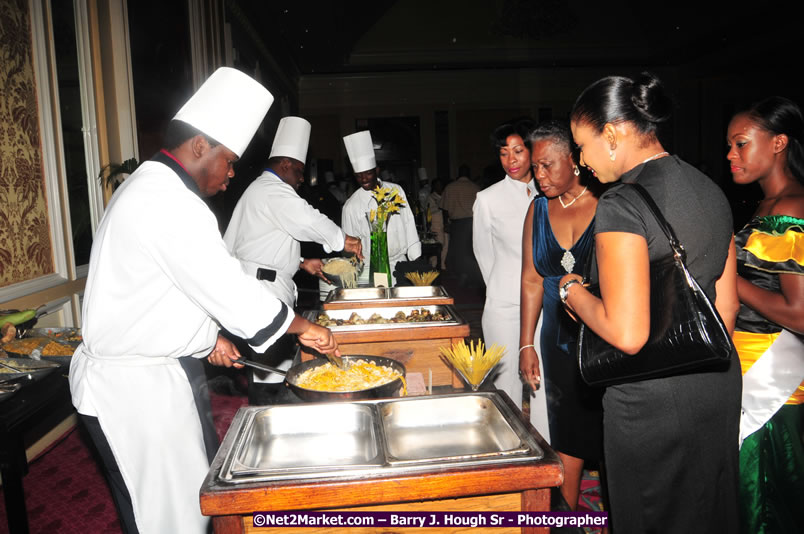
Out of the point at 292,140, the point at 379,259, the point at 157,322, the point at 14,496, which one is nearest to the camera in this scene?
the point at 157,322

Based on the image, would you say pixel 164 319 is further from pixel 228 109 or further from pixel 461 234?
pixel 461 234

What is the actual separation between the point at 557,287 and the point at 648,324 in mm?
889

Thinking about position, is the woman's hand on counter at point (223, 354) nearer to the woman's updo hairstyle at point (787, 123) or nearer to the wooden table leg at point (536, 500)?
the wooden table leg at point (536, 500)

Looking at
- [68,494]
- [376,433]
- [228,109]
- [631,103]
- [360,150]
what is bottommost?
[68,494]

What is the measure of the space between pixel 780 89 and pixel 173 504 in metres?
12.4

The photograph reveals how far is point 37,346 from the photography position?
6.32 ft

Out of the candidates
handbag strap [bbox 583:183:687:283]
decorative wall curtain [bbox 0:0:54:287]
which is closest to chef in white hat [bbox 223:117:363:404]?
decorative wall curtain [bbox 0:0:54:287]

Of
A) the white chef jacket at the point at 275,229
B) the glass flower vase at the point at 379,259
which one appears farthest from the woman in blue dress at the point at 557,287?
the white chef jacket at the point at 275,229

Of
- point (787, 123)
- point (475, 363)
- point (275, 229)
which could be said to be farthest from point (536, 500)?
point (275, 229)

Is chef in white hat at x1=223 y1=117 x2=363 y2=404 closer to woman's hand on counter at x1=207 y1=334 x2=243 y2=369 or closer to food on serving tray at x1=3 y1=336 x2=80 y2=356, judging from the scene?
food on serving tray at x1=3 y1=336 x2=80 y2=356

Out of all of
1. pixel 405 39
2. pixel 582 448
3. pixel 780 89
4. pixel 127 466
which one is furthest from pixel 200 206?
pixel 780 89

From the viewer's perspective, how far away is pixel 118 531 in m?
2.08

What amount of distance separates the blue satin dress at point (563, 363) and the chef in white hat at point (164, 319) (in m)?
0.89

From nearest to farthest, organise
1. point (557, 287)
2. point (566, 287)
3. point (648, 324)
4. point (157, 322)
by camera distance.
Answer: point (648, 324) < point (566, 287) < point (157, 322) < point (557, 287)
